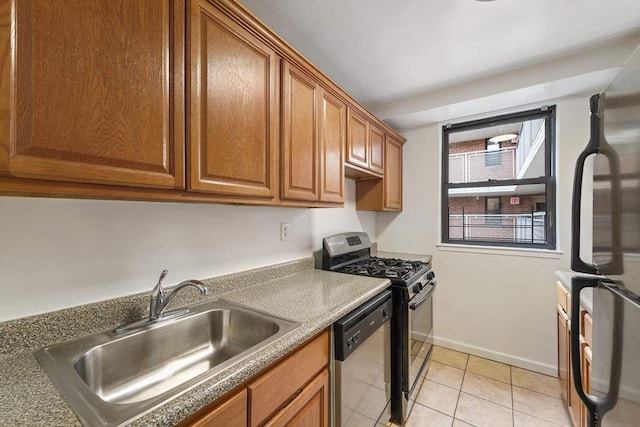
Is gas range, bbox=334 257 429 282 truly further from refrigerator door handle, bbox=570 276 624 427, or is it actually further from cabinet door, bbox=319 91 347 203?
refrigerator door handle, bbox=570 276 624 427

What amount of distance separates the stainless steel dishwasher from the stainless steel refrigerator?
80 cm

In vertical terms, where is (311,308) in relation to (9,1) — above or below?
below

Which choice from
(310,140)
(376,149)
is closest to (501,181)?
(376,149)

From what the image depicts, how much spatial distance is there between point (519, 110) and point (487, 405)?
8.23ft

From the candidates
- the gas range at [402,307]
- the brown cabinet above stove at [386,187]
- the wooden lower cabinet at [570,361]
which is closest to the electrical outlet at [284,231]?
the gas range at [402,307]

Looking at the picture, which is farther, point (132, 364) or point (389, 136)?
point (389, 136)

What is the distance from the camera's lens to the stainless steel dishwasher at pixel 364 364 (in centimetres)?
120

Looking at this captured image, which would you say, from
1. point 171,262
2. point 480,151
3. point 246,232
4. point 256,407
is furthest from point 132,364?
point 480,151

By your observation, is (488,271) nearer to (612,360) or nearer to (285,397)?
(612,360)

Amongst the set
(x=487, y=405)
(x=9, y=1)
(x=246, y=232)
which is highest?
(x=9, y=1)

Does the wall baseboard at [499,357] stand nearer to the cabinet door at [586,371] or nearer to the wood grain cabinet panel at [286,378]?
the cabinet door at [586,371]

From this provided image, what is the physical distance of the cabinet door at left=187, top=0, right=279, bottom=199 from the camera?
3.25ft

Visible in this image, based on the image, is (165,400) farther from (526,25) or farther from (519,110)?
(519,110)

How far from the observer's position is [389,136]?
8.82 feet
